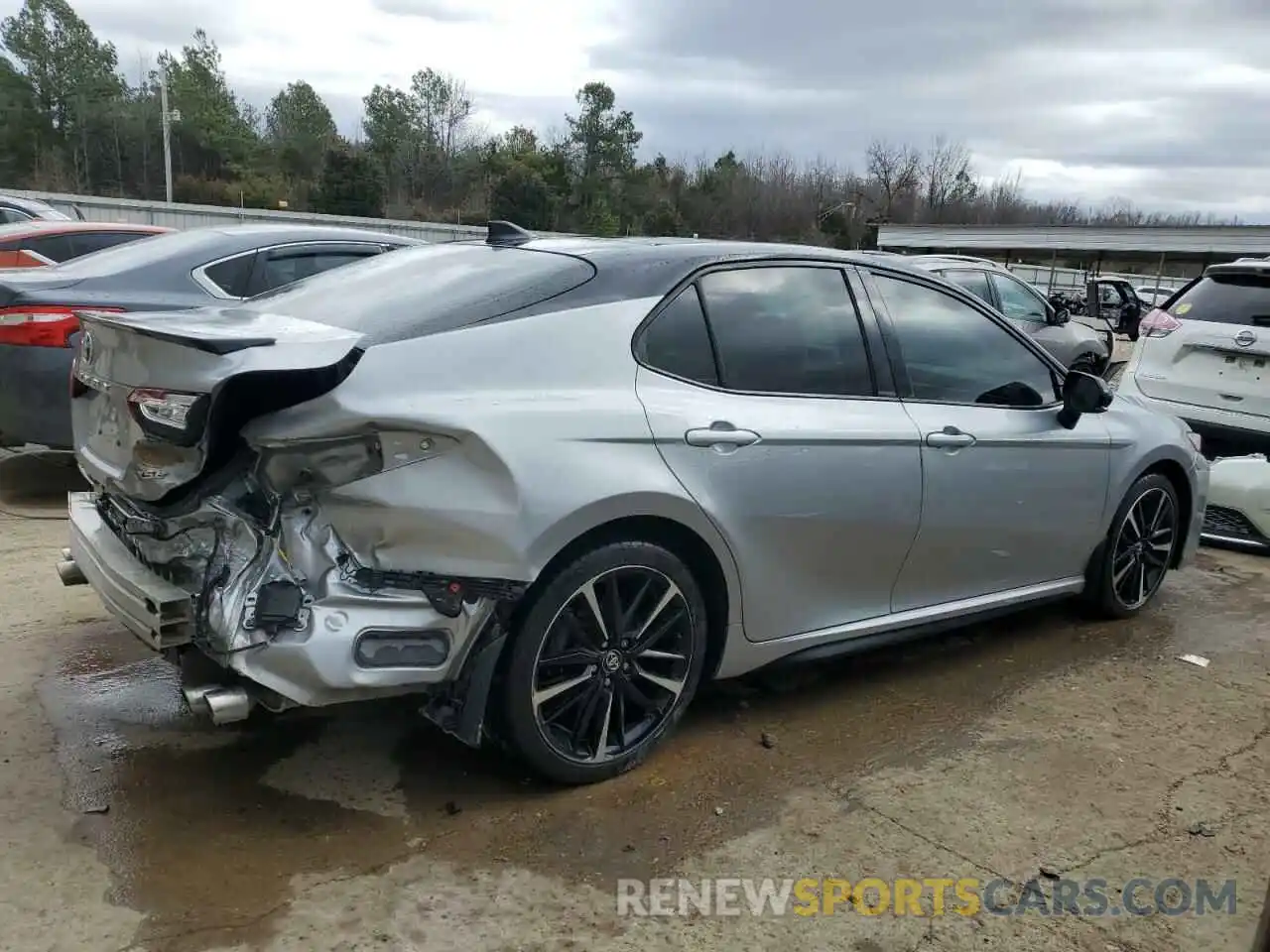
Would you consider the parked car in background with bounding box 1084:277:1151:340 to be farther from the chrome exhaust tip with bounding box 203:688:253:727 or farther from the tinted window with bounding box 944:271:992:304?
the chrome exhaust tip with bounding box 203:688:253:727

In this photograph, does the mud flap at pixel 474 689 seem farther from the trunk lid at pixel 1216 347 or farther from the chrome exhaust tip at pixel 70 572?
the trunk lid at pixel 1216 347

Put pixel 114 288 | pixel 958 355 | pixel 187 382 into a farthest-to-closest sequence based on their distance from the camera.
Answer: pixel 114 288
pixel 958 355
pixel 187 382

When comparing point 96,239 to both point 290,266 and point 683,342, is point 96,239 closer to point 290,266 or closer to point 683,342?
point 290,266

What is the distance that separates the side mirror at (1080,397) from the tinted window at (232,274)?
14.2 ft

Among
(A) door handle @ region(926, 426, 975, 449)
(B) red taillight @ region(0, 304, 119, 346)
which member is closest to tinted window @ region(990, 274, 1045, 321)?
(A) door handle @ region(926, 426, 975, 449)

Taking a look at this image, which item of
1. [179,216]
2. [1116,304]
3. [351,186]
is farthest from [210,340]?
[351,186]

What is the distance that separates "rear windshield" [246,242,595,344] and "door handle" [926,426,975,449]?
55.0 inches

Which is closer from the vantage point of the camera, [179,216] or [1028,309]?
[1028,309]

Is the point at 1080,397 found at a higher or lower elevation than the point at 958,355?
lower

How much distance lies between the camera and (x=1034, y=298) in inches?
469

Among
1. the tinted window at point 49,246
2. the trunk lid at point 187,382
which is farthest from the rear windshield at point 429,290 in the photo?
the tinted window at point 49,246

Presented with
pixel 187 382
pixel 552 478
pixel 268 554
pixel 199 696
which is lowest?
pixel 199 696

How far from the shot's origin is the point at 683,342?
3.23 m

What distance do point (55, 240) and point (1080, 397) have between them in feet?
22.4
